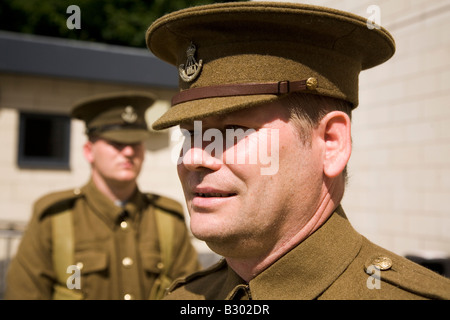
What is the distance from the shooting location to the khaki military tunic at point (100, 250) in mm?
3291

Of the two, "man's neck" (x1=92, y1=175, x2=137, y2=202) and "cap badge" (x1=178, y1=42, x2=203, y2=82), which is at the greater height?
"cap badge" (x1=178, y1=42, x2=203, y2=82)

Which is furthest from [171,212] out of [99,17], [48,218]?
[99,17]

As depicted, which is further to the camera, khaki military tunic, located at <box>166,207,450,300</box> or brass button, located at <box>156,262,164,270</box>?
brass button, located at <box>156,262,164,270</box>

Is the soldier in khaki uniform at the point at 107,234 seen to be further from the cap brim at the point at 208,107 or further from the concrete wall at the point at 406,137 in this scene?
the concrete wall at the point at 406,137

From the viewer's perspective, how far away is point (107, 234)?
3525mm

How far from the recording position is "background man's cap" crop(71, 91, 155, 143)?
3.74 meters

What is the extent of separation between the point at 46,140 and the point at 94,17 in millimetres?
13038

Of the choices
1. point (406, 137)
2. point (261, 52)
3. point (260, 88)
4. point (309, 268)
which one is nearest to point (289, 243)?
point (309, 268)

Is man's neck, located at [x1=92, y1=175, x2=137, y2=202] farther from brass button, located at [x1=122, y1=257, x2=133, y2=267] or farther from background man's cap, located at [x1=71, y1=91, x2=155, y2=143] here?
brass button, located at [x1=122, y1=257, x2=133, y2=267]

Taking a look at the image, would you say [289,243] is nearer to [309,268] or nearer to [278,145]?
[309,268]

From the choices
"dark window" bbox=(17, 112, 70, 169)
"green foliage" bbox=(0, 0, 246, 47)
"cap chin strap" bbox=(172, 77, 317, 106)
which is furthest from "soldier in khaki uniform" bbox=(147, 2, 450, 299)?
"green foliage" bbox=(0, 0, 246, 47)

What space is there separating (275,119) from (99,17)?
69.2ft

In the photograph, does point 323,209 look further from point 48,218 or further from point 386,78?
point 386,78

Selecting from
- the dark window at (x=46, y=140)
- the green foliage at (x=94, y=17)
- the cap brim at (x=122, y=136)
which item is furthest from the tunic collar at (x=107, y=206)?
the green foliage at (x=94, y=17)
